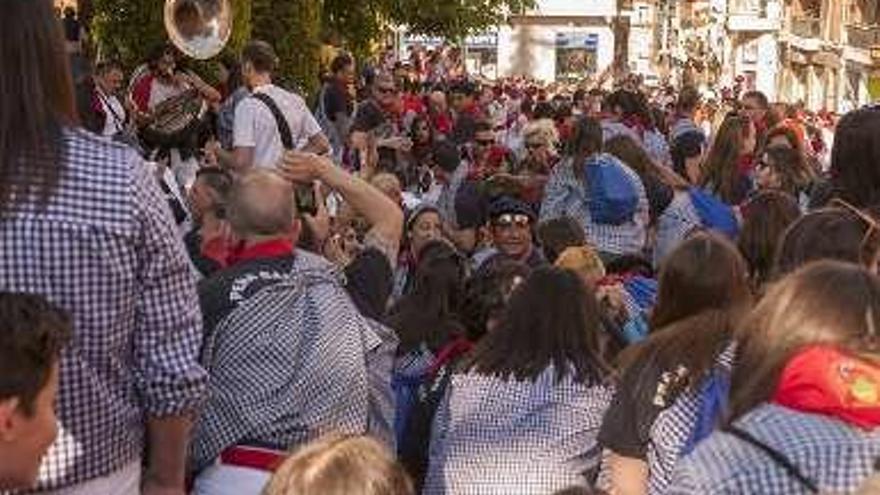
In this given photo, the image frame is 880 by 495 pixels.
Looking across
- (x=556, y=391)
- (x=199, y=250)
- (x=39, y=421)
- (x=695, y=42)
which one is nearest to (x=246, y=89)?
(x=199, y=250)

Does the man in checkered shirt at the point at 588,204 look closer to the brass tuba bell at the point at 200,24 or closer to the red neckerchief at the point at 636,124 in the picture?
the red neckerchief at the point at 636,124

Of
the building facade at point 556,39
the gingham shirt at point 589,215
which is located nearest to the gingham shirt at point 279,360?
the gingham shirt at point 589,215

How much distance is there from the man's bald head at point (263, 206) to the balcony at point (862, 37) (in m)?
84.2

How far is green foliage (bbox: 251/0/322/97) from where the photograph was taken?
1803 centimetres

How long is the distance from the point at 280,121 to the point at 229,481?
502cm

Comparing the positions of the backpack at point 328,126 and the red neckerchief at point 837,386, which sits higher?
the red neckerchief at point 837,386

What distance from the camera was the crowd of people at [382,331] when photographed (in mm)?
3576

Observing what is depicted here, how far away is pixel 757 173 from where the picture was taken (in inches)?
438

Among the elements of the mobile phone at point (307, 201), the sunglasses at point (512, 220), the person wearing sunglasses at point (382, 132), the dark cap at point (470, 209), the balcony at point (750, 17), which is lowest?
the balcony at point (750, 17)

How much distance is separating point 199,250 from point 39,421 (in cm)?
390

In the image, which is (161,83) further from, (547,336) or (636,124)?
(547,336)

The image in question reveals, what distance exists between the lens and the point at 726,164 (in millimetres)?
10422

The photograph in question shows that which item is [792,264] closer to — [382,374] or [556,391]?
[556,391]

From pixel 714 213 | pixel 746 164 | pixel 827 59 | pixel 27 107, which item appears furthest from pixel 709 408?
pixel 827 59
